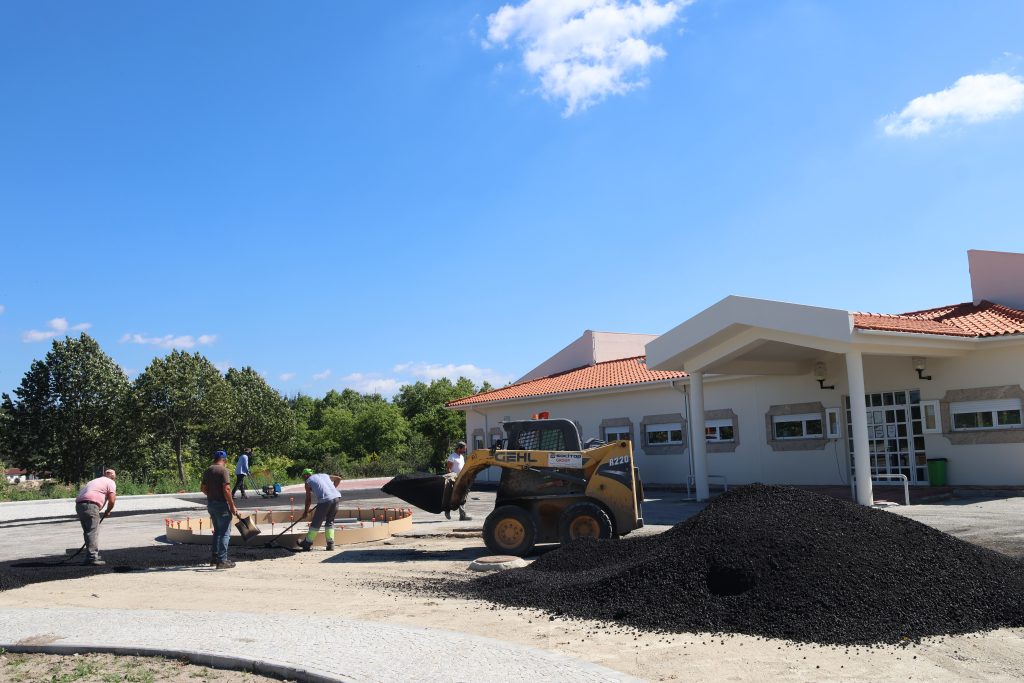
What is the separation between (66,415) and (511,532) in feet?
137

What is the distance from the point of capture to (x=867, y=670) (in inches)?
236

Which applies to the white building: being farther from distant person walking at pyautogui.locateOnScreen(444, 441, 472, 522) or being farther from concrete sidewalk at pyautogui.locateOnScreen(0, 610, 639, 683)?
concrete sidewalk at pyautogui.locateOnScreen(0, 610, 639, 683)

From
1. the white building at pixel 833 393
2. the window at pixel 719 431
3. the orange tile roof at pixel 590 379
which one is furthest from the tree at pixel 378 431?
the window at pixel 719 431

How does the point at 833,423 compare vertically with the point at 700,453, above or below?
above

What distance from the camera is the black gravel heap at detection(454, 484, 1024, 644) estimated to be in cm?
728

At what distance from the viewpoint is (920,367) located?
2038 centimetres

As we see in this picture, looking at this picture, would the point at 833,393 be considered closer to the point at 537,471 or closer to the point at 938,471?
the point at 938,471

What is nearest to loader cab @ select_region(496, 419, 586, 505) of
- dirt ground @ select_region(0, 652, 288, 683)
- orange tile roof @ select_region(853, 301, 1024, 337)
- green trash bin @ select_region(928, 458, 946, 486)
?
dirt ground @ select_region(0, 652, 288, 683)

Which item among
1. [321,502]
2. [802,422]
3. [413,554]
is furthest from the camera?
[802,422]

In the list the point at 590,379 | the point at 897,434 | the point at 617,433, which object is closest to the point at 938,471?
the point at 897,434

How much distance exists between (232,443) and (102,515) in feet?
149

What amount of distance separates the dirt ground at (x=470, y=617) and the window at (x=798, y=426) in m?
12.8

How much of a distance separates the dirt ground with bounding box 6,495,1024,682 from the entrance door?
12802 millimetres

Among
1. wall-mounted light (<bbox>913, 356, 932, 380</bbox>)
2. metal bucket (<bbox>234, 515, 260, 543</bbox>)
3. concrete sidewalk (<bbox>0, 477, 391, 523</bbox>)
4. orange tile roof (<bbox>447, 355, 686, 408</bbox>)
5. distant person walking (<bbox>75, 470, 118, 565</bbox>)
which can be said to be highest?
orange tile roof (<bbox>447, 355, 686, 408</bbox>)
